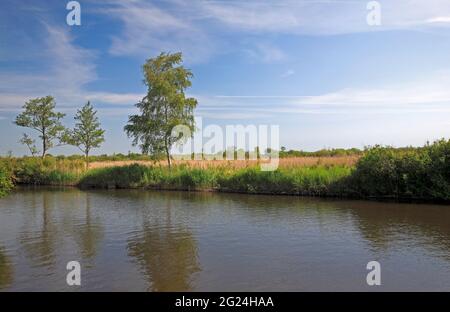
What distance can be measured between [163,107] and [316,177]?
15099 millimetres

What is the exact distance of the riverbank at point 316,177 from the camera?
714 inches

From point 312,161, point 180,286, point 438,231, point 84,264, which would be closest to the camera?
point 180,286

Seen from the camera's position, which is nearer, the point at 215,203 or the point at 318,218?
→ the point at 318,218

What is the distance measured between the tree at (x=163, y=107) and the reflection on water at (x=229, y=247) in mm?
14913

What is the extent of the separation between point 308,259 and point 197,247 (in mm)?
2871

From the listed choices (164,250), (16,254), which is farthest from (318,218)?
(16,254)

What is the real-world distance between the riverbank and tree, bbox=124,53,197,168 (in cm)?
215

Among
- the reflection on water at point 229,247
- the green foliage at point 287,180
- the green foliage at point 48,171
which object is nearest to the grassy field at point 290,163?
the green foliage at point 287,180

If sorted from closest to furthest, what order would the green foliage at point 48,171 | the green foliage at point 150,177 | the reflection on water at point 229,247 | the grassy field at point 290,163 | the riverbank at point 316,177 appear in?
the reflection on water at point 229,247 → the riverbank at point 316,177 → the grassy field at point 290,163 → the green foliage at point 150,177 → the green foliage at point 48,171

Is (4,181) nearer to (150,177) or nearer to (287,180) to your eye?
(287,180)

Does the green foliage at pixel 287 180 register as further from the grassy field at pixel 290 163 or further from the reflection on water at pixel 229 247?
the reflection on water at pixel 229 247

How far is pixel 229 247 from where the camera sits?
412 inches

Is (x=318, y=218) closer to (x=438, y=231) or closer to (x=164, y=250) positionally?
(x=438, y=231)

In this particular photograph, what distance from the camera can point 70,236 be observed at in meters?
12.2
